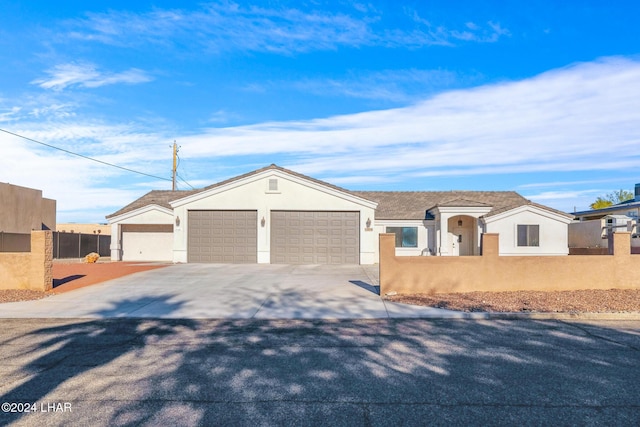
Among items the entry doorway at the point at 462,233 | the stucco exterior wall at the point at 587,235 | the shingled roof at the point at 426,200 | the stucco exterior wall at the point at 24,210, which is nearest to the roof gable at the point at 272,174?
the shingled roof at the point at 426,200

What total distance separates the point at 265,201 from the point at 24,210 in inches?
714

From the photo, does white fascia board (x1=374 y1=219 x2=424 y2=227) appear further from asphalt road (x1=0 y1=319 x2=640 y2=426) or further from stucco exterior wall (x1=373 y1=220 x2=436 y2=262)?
asphalt road (x1=0 y1=319 x2=640 y2=426)

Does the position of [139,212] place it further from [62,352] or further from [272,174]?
[62,352]

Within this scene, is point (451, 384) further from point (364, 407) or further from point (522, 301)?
point (522, 301)

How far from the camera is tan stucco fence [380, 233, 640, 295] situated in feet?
43.4

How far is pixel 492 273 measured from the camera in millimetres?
13352

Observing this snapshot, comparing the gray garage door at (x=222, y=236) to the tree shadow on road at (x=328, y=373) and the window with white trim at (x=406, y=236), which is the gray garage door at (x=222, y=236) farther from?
the tree shadow on road at (x=328, y=373)

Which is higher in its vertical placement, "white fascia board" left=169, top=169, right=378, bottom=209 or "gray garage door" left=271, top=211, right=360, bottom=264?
"white fascia board" left=169, top=169, right=378, bottom=209

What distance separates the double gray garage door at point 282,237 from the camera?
2455 centimetres

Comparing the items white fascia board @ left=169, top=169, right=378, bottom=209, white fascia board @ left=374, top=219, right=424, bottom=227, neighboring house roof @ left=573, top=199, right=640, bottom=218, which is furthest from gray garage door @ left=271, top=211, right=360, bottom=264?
neighboring house roof @ left=573, top=199, right=640, bottom=218

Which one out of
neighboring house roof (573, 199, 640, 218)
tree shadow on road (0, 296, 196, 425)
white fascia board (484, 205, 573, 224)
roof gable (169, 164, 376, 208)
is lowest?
tree shadow on road (0, 296, 196, 425)

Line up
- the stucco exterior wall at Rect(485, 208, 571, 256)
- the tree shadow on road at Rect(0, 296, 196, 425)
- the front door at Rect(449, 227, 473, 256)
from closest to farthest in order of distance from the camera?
the tree shadow on road at Rect(0, 296, 196, 425) < the stucco exterior wall at Rect(485, 208, 571, 256) < the front door at Rect(449, 227, 473, 256)

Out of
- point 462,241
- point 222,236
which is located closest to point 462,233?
point 462,241

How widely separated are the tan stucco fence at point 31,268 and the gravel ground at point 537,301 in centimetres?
1008
